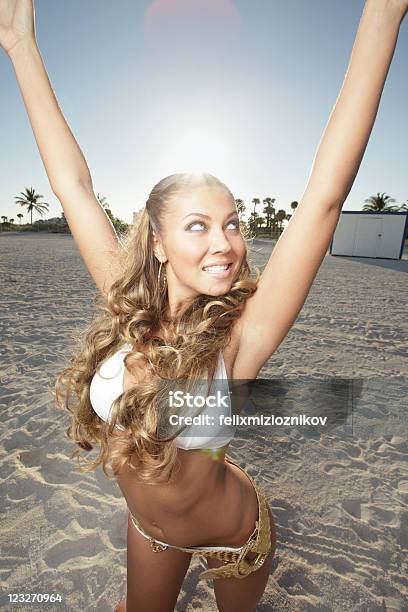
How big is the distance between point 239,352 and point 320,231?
590 millimetres

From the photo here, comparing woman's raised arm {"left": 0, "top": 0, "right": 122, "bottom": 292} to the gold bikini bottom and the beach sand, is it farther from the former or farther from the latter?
the gold bikini bottom

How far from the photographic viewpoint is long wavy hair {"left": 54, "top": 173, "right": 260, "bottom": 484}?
4.75 feet

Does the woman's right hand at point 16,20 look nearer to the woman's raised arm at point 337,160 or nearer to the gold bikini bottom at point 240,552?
the woman's raised arm at point 337,160

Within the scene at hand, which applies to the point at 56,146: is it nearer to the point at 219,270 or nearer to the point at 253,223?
the point at 219,270

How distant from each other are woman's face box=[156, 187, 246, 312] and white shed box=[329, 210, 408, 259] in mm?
29071

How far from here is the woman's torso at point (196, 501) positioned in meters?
1.52

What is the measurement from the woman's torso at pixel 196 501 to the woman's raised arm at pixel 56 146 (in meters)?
0.77

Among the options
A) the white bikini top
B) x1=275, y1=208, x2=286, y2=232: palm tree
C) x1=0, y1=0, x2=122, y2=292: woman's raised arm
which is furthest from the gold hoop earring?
x1=275, y1=208, x2=286, y2=232: palm tree

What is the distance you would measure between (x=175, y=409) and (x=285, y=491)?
96.9 inches

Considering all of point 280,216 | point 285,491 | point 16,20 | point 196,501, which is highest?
point 280,216

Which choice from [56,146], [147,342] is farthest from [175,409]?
[56,146]

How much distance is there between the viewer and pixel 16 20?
5.89ft

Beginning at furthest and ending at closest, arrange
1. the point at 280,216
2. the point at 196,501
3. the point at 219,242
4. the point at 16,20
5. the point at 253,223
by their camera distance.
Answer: the point at 280,216
the point at 253,223
the point at 16,20
the point at 196,501
the point at 219,242

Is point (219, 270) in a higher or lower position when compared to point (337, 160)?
lower
